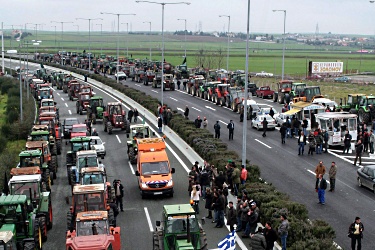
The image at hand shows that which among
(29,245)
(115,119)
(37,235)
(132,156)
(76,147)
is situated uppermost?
(76,147)

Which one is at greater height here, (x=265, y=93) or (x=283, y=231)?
(x=265, y=93)

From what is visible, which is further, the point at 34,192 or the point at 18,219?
the point at 34,192

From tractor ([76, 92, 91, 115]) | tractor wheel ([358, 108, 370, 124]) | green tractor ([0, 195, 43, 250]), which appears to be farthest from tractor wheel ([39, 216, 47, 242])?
tractor ([76, 92, 91, 115])

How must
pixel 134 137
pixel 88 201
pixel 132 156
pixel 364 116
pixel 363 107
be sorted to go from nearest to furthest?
pixel 88 201
pixel 132 156
pixel 134 137
pixel 364 116
pixel 363 107

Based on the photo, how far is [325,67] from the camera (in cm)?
10519

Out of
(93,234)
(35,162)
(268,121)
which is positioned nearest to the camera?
(93,234)

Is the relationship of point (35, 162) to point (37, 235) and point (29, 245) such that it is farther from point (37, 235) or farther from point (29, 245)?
point (29, 245)

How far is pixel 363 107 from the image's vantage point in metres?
50.4

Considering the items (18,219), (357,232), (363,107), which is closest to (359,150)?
(357,232)

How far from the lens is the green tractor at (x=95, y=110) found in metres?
55.7

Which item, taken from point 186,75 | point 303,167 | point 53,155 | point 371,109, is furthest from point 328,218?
point 186,75

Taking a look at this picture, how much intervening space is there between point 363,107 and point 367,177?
2088cm

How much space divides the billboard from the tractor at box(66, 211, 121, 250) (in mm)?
86262

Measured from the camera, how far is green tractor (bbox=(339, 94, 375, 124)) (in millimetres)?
49906
